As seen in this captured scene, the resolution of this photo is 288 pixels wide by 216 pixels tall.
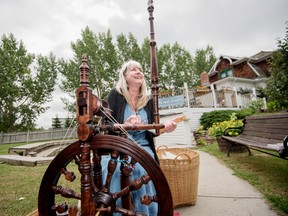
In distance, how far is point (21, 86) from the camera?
1831cm

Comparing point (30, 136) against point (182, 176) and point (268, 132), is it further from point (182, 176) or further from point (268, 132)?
point (268, 132)

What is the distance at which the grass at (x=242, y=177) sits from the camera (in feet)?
7.04

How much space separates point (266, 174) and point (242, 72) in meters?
18.7

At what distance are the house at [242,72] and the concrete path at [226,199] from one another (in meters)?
14.8

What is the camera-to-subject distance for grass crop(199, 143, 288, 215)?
6.86 ft

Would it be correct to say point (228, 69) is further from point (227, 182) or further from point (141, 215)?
point (141, 215)

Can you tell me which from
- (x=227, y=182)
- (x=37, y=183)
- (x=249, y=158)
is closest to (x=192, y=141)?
(x=249, y=158)

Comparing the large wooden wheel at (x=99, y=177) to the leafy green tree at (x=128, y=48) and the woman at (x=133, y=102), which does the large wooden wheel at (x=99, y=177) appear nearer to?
the woman at (x=133, y=102)


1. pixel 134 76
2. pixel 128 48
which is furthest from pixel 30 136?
pixel 134 76

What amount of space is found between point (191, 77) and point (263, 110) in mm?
15405

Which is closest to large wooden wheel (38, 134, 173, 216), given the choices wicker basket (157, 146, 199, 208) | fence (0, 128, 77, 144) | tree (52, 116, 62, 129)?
wicker basket (157, 146, 199, 208)

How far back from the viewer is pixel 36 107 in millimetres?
19344

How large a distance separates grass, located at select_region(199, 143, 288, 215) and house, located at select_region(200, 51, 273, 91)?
43.9ft

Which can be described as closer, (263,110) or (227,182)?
(227,182)
